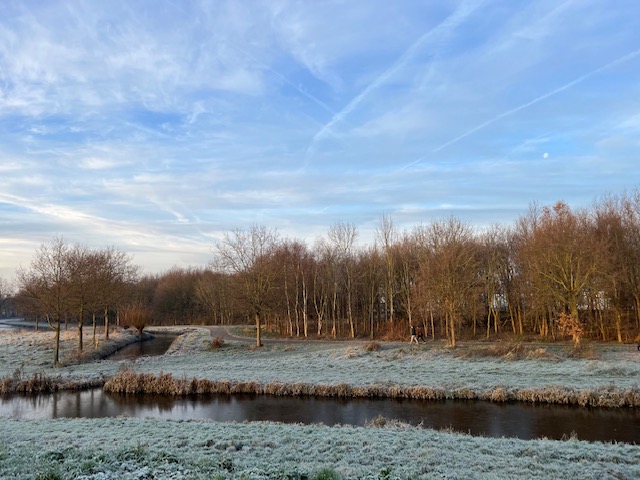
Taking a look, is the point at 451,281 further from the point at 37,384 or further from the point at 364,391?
the point at 37,384

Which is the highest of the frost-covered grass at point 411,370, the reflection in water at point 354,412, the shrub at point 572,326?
the shrub at point 572,326

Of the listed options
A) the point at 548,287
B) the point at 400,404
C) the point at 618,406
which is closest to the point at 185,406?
the point at 400,404

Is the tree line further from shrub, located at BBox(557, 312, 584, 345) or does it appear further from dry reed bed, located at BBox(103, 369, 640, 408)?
dry reed bed, located at BBox(103, 369, 640, 408)

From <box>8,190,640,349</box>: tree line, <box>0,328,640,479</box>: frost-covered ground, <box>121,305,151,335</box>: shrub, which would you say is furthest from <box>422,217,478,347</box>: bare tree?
<box>121,305,151,335</box>: shrub

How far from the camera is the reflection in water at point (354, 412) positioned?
50.1 ft

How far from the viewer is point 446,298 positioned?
34125mm

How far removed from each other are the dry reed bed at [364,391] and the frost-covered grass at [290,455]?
24.2 ft

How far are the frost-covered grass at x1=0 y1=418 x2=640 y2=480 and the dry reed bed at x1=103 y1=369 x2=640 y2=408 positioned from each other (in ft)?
24.2

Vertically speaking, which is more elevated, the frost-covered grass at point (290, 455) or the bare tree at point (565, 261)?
the bare tree at point (565, 261)

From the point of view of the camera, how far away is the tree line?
115 ft

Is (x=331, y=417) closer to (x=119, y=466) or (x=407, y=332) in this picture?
(x=119, y=466)

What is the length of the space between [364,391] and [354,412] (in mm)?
2907

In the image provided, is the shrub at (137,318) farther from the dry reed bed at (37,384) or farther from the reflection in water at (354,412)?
the reflection in water at (354,412)

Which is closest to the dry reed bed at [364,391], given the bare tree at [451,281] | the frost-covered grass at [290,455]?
the frost-covered grass at [290,455]
